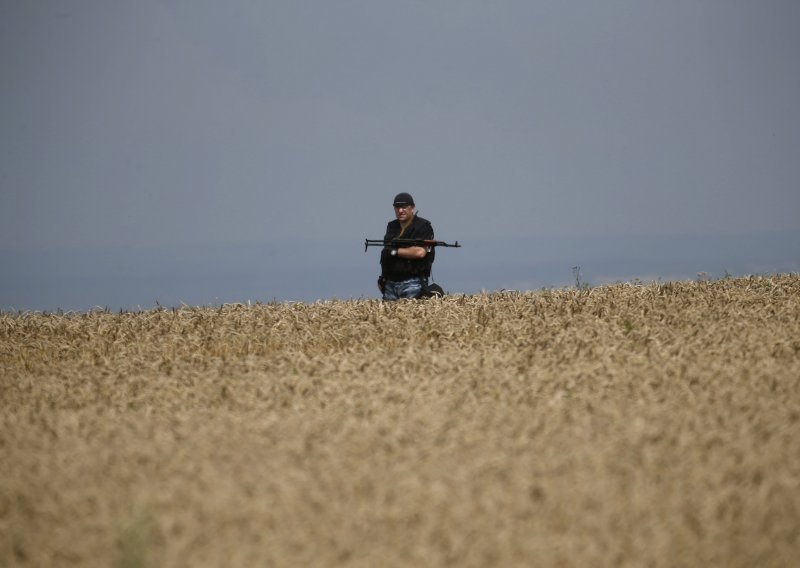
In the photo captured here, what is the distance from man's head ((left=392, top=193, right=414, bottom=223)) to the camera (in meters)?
15.5

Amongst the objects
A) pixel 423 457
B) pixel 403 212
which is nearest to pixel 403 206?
pixel 403 212

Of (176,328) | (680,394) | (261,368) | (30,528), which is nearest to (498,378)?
(680,394)

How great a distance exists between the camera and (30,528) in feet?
17.9

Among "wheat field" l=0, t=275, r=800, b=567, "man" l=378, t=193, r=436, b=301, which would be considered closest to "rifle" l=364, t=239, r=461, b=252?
"man" l=378, t=193, r=436, b=301

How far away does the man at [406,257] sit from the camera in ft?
51.0

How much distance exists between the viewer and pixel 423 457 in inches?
224

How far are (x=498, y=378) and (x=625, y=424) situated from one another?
5.36 feet

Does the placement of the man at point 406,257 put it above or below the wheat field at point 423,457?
above

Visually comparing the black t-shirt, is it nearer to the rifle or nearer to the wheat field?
the rifle

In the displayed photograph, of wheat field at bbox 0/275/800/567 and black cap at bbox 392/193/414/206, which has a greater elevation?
black cap at bbox 392/193/414/206

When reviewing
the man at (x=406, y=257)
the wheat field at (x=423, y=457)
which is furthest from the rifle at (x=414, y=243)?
the wheat field at (x=423, y=457)

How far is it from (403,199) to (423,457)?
33.1 feet

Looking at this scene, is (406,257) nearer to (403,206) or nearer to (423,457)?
(403,206)

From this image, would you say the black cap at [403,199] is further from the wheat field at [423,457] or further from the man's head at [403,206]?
the wheat field at [423,457]
